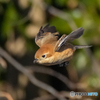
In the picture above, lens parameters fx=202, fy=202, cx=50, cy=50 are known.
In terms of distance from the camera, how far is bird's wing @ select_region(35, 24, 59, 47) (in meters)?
0.47

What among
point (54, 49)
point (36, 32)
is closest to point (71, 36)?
point (54, 49)

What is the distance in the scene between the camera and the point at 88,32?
1.29 m

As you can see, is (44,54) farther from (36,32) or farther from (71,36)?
(36,32)

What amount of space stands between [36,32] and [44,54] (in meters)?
0.85

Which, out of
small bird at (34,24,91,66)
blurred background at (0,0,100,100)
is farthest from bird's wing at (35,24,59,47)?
blurred background at (0,0,100,100)

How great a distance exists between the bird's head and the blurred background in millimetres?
661

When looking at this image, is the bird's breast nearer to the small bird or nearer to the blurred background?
the small bird

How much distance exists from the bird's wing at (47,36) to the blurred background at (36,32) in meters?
0.56

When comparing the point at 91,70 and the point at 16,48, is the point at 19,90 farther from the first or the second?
the point at 91,70

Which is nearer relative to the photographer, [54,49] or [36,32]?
[54,49]

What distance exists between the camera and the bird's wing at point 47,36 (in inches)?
18.4

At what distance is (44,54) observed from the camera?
396 mm

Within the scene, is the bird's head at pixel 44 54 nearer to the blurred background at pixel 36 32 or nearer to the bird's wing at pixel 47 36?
the bird's wing at pixel 47 36

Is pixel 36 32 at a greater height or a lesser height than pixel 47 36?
greater
